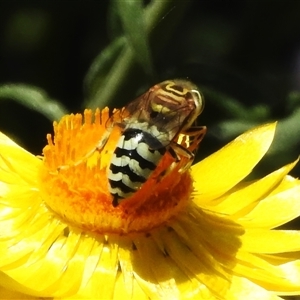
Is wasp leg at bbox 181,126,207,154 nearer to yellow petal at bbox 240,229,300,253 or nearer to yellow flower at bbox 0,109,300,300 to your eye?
yellow flower at bbox 0,109,300,300

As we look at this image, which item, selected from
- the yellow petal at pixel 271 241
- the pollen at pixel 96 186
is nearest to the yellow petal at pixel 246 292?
the yellow petal at pixel 271 241

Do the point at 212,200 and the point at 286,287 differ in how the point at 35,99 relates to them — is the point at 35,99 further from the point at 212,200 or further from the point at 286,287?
the point at 286,287

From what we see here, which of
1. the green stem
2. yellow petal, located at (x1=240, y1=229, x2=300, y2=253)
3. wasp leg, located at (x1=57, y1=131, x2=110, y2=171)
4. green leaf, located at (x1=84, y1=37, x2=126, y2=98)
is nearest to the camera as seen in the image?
wasp leg, located at (x1=57, y1=131, x2=110, y2=171)

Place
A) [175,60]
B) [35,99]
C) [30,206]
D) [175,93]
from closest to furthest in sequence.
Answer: [175,93] < [30,206] < [35,99] < [175,60]

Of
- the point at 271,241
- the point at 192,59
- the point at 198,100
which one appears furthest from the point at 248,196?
the point at 192,59

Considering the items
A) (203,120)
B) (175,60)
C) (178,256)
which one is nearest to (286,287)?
(178,256)

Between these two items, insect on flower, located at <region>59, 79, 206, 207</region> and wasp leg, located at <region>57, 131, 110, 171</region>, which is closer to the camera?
insect on flower, located at <region>59, 79, 206, 207</region>

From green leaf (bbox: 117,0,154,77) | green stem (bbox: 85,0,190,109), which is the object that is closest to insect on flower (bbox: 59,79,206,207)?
green leaf (bbox: 117,0,154,77)
